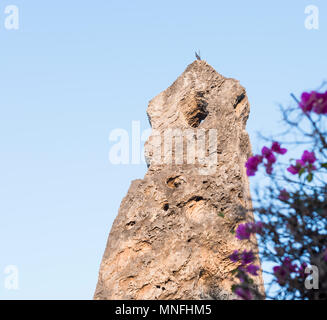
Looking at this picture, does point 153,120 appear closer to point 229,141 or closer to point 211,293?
point 229,141

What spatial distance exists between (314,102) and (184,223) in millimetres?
5940

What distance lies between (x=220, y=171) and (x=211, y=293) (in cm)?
268

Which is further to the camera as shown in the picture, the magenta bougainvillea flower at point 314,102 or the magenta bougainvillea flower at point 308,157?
the magenta bougainvillea flower at point 308,157

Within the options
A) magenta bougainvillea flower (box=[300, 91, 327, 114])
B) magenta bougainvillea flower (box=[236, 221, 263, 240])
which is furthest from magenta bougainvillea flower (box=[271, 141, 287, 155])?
magenta bougainvillea flower (box=[236, 221, 263, 240])

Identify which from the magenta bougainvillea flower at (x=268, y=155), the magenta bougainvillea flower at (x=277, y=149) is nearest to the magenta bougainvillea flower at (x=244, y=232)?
the magenta bougainvillea flower at (x=268, y=155)

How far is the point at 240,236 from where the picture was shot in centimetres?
629

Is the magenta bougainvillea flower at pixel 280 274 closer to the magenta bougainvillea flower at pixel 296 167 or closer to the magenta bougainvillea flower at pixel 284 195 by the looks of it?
the magenta bougainvillea flower at pixel 284 195

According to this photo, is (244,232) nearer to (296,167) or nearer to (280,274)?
(280,274)

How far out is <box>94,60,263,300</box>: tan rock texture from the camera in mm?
10625

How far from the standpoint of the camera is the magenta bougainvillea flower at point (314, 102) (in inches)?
221

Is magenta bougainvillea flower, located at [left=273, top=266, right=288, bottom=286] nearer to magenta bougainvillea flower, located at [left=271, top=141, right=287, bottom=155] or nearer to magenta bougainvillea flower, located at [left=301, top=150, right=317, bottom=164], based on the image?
magenta bougainvillea flower, located at [left=301, top=150, right=317, bottom=164]

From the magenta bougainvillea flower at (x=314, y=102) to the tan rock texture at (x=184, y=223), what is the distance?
4.99 m

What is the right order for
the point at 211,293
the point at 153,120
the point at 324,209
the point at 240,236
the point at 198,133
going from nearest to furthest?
1. the point at 324,209
2. the point at 240,236
3. the point at 211,293
4. the point at 198,133
5. the point at 153,120
